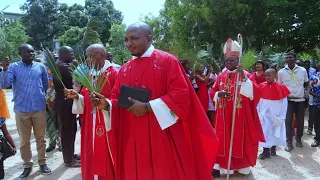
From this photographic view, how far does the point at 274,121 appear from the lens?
658 cm

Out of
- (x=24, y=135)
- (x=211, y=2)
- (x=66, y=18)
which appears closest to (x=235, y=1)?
(x=211, y=2)

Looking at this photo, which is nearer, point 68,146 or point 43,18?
point 68,146

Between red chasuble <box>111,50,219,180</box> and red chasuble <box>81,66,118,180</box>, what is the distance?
298mm

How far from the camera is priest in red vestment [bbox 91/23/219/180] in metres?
3.12

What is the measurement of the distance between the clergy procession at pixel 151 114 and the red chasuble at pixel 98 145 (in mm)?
13

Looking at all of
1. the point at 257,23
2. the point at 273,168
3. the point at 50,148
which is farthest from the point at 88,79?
the point at 257,23

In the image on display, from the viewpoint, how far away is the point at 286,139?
23.2 ft

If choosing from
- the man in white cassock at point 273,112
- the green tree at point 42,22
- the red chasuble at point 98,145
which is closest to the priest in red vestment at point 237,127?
the man in white cassock at point 273,112

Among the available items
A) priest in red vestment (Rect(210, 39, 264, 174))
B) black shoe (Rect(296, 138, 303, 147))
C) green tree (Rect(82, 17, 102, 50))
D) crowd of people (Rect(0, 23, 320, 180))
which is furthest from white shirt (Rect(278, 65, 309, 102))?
green tree (Rect(82, 17, 102, 50))

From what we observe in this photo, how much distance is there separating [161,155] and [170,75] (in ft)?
2.65

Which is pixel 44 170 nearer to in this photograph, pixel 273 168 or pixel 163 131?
pixel 163 131

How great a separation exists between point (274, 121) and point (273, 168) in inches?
46.8

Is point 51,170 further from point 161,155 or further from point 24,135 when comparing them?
point 161,155

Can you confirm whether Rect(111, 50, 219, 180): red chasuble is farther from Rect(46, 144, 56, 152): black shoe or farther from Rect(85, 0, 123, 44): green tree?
Rect(85, 0, 123, 44): green tree
